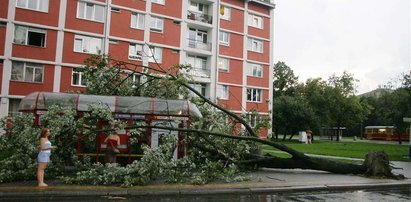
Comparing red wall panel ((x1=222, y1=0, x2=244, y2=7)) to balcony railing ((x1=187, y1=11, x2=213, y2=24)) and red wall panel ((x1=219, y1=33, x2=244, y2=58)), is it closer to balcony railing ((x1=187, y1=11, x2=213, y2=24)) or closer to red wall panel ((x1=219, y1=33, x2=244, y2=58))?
balcony railing ((x1=187, y1=11, x2=213, y2=24))

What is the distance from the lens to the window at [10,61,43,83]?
27.7 m

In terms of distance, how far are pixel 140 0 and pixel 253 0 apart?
1297 cm

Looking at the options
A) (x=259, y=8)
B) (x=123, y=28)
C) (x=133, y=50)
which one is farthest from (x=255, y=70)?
(x=123, y=28)

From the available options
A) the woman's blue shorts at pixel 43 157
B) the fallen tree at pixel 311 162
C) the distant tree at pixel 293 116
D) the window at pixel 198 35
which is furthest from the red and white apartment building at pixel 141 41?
the woman's blue shorts at pixel 43 157

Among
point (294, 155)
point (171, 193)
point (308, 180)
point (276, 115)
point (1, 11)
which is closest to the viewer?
point (171, 193)

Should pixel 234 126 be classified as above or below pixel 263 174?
above

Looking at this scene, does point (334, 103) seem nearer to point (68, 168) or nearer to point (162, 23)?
point (162, 23)

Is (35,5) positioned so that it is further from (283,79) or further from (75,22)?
(283,79)

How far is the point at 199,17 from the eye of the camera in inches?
1481

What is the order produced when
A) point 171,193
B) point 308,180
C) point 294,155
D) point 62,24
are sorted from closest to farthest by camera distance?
point 171,193 → point 308,180 → point 294,155 → point 62,24

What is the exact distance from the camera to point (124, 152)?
1405cm

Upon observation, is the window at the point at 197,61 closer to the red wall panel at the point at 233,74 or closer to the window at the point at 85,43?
the red wall panel at the point at 233,74

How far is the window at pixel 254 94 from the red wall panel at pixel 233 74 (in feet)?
5.59

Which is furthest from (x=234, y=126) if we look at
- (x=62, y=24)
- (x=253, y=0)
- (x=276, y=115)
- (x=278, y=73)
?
(x=278, y=73)
